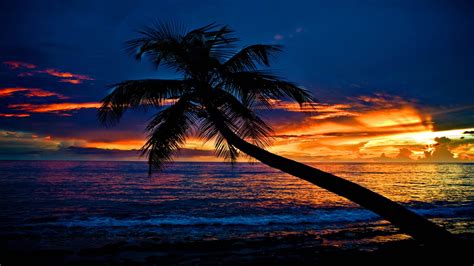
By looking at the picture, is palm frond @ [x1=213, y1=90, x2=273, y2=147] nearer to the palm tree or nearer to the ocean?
the palm tree

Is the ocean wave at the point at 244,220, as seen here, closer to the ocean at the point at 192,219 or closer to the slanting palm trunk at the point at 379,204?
the ocean at the point at 192,219

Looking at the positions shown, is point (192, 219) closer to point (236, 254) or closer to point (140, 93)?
point (236, 254)

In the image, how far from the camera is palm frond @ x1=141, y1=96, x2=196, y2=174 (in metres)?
5.73

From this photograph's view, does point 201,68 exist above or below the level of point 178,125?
above

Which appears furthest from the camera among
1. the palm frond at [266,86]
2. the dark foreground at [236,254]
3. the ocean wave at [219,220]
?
the ocean wave at [219,220]

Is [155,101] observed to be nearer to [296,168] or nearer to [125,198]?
[296,168]

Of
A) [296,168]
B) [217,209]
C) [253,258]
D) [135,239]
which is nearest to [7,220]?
[135,239]

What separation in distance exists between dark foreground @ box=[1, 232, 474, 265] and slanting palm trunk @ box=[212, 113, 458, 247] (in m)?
4.80

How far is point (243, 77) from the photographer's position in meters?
5.67

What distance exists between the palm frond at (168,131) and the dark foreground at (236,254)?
3.95m

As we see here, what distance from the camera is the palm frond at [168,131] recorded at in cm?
573

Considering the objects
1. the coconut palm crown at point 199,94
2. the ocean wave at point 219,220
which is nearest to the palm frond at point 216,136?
the coconut palm crown at point 199,94

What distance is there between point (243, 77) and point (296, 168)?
205 centimetres

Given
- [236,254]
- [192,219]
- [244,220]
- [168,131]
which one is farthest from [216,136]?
[192,219]
